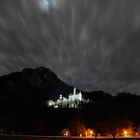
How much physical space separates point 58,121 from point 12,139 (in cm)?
7042

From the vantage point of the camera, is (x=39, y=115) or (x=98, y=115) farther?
(x=39, y=115)

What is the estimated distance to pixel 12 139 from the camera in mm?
76188

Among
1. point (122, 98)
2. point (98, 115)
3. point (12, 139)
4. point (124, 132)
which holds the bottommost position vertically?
point (12, 139)

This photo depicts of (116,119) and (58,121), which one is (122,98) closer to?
(58,121)

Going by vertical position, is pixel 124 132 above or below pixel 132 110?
below

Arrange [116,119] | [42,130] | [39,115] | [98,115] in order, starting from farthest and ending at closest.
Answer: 1. [39,115]
2. [98,115]
3. [42,130]
4. [116,119]

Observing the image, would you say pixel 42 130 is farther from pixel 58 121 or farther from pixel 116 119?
pixel 116 119

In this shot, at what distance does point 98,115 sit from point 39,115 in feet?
127

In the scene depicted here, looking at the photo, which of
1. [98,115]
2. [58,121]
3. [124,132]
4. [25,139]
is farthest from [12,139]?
[98,115]

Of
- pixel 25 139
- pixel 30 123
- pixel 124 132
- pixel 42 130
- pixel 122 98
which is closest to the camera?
pixel 25 139

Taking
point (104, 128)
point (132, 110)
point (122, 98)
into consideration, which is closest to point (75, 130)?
point (104, 128)

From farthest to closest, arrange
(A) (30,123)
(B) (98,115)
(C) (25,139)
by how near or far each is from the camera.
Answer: (B) (98,115), (A) (30,123), (C) (25,139)

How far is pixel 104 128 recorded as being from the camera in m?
101

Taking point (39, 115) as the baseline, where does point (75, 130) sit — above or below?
below
